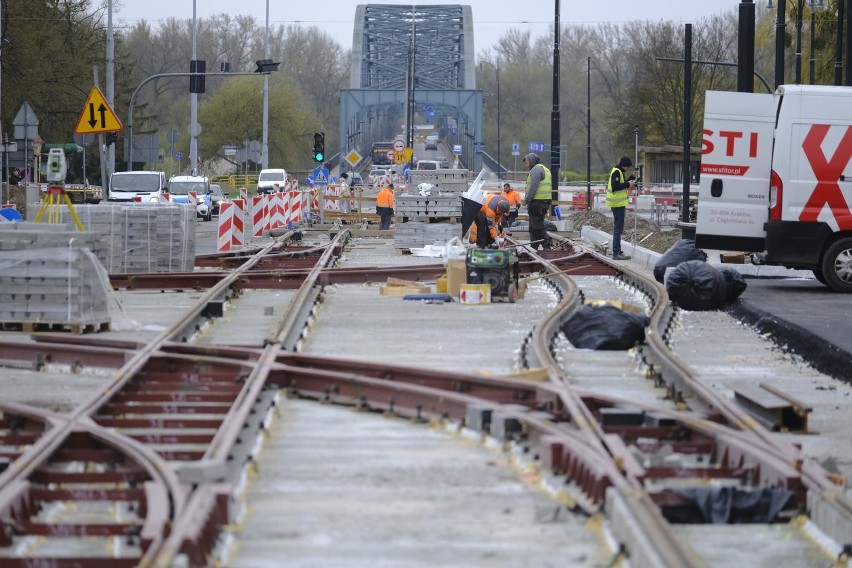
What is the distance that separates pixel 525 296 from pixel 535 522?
13738 mm

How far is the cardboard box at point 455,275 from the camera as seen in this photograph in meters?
20.1

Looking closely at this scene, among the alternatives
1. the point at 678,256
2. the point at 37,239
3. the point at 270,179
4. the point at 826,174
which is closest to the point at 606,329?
the point at 37,239

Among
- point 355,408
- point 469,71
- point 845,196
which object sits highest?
point 469,71

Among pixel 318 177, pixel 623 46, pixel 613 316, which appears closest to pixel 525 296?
pixel 613 316

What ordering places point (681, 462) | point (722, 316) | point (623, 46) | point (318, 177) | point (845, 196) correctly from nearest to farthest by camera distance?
point (681, 462)
point (722, 316)
point (845, 196)
point (318, 177)
point (623, 46)

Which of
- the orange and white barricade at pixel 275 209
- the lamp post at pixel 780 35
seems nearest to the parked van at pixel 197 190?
the orange and white barricade at pixel 275 209

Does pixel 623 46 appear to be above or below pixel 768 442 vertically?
above

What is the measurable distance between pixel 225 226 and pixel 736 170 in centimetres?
1263

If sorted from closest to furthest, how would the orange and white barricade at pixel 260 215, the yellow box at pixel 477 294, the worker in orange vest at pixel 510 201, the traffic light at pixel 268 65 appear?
the yellow box at pixel 477 294 < the worker in orange vest at pixel 510 201 < the orange and white barricade at pixel 260 215 < the traffic light at pixel 268 65

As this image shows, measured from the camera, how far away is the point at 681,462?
8.48 m

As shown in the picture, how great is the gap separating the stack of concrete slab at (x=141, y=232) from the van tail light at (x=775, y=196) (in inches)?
342

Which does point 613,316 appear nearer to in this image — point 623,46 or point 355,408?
point 355,408

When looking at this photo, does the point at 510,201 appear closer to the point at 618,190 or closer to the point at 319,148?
the point at 618,190

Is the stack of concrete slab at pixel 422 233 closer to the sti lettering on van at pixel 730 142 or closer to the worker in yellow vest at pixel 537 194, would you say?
the worker in yellow vest at pixel 537 194
